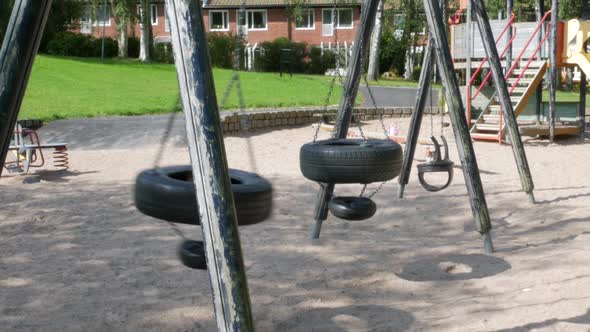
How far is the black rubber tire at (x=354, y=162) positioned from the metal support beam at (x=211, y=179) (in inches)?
114

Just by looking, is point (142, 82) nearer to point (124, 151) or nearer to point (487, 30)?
point (124, 151)

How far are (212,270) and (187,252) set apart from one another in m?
1.49

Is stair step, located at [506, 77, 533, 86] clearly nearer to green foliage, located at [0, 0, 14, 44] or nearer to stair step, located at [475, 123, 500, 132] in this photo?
stair step, located at [475, 123, 500, 132]

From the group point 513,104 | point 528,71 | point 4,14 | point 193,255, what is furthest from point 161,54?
point 193,255

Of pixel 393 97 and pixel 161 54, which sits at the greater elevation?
pixel 161 54

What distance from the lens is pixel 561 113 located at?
17.9m

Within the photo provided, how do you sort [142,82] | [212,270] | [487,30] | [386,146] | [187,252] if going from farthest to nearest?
1. [142,82]
2. [487,30]
3. [386,146]
4. [187,252]
5. [212,270]

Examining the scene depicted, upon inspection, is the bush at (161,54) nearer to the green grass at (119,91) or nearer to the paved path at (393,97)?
the green grass at (119,91)

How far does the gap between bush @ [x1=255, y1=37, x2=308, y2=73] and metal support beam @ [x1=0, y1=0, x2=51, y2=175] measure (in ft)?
121

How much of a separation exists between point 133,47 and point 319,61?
1023cm

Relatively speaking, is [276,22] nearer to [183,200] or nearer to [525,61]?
[525,61]

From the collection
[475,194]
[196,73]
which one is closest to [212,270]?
[196,73]

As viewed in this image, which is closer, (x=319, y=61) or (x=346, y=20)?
→ (x=319, y=61)

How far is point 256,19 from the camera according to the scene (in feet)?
171
